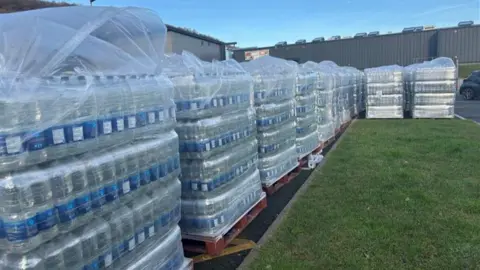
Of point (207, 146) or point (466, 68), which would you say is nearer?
point (207, 146)

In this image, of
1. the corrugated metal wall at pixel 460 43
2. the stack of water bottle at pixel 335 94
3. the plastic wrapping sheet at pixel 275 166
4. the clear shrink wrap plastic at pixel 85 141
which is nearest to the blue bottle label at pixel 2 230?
the clear shrink wrap plastic at pixel 85 141

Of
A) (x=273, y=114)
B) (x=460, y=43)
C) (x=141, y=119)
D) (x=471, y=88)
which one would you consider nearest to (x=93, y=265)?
(x=141, y=119)

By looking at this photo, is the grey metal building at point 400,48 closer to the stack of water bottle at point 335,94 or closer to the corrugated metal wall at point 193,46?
the corrugated metal wall at point 193,46

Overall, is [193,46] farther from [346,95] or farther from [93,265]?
[93,265]

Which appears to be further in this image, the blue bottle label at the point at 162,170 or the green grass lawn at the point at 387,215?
the green grass lawn at the point at 387,215

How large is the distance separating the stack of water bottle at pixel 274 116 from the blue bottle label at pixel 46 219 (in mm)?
4061

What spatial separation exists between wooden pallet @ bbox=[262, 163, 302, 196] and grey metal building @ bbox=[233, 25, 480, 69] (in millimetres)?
34570

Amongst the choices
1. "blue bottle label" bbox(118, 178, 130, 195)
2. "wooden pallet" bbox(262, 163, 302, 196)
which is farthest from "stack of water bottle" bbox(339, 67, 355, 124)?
"blue bottle label" bbox(118, 178, 130, 195)

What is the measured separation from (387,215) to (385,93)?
11.5 metres

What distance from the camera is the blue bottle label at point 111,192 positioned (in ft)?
9.16

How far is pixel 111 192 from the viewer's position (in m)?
2.82

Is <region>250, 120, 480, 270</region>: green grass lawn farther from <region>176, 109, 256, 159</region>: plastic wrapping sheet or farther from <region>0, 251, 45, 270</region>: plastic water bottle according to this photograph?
<region>0, 251, 45, 270</region>: plastic water bottle

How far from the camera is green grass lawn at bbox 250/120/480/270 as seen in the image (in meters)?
4.08

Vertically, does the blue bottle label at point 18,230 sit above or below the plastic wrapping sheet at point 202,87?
below
